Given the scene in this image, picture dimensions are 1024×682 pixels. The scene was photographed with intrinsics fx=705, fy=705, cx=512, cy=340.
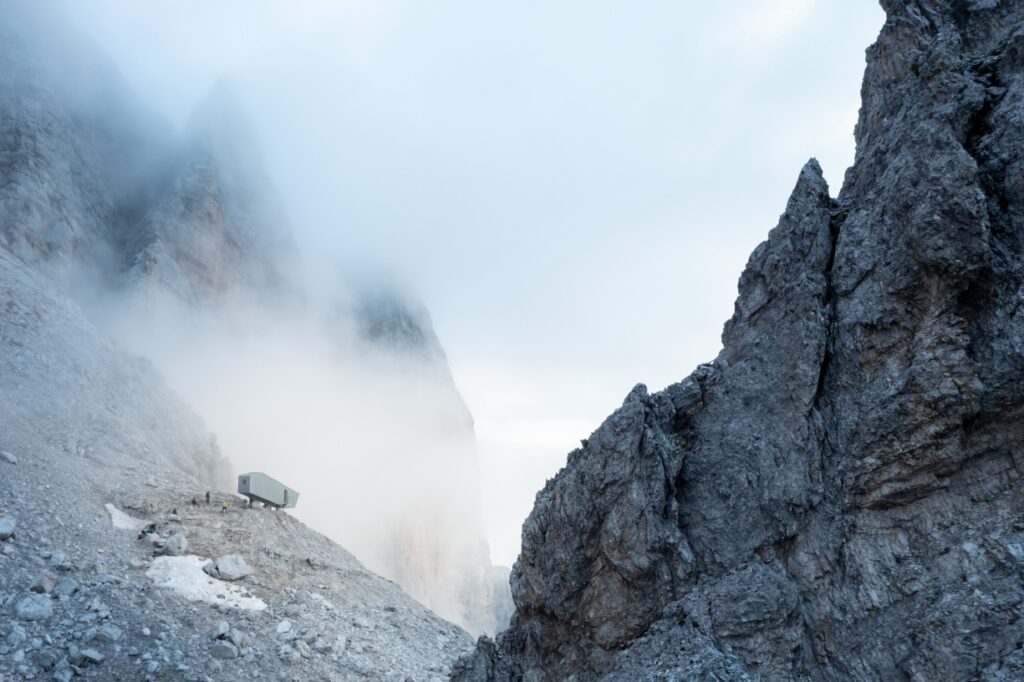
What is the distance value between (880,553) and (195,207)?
8725 cm

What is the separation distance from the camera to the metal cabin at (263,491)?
156 feet

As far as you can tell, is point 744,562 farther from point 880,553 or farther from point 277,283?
point 277,283

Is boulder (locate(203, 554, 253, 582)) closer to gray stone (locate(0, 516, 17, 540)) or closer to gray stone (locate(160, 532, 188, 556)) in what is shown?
gray stone (locate(160, 532, 188, 556))

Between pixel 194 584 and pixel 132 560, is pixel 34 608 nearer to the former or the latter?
pixel 132 560

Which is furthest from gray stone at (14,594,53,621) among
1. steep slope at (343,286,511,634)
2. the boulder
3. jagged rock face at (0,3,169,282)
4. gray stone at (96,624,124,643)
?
steep slope at (343,286,511,634)

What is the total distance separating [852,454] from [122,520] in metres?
35.9

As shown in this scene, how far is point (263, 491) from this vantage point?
48.2 meters

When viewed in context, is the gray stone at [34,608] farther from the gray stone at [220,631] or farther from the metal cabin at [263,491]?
the metal cabin at [263,491]

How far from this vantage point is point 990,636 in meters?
14.0

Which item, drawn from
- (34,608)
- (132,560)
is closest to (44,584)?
(34,608)

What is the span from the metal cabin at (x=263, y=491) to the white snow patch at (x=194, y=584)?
38.0 ft

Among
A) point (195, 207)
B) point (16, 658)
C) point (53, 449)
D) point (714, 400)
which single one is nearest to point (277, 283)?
point (195, 207)

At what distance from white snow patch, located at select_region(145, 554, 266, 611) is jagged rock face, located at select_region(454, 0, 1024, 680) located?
649 inches

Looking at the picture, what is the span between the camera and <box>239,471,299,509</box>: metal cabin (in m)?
47.5
